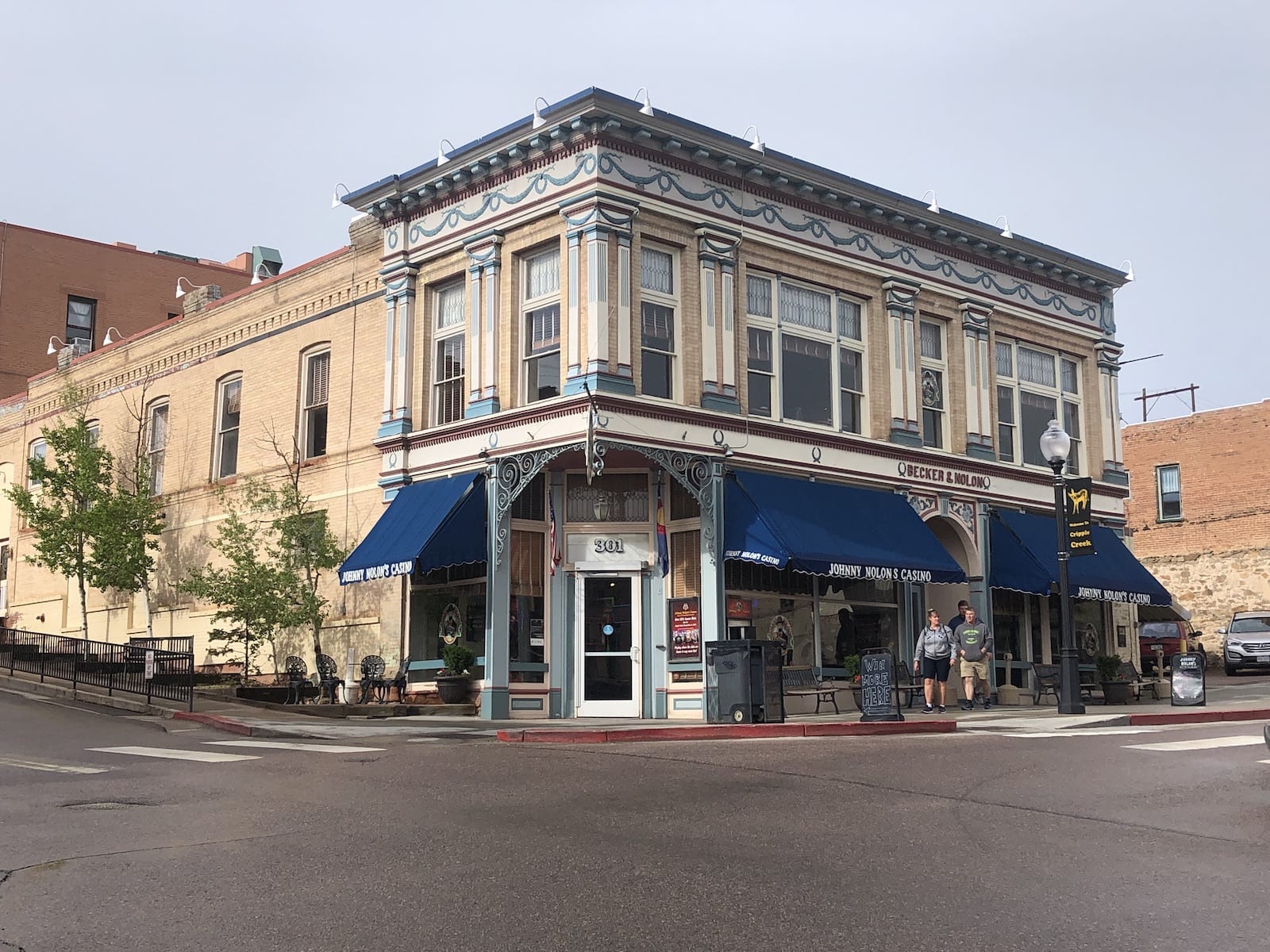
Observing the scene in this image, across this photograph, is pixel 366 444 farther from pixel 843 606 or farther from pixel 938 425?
pixel 938 425

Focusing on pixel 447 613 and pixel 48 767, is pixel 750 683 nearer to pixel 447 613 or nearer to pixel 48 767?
pixel 447 613

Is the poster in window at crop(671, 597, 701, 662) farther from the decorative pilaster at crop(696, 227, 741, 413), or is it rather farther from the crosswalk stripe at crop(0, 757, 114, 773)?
the crosswalk stripe at crop(0, 757, 114, 773)

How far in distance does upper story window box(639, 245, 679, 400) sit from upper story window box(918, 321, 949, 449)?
6669mm

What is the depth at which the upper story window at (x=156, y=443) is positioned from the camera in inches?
1305

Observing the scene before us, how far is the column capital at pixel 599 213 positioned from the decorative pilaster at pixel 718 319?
1.64 m

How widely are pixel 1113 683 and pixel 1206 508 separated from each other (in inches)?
985

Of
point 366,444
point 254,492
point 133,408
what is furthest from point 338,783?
point 133,408

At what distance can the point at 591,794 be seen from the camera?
37.1 ft

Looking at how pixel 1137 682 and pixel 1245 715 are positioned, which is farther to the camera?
pixel 1137 682

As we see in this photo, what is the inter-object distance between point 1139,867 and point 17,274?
44.7m

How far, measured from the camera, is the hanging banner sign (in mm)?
22594

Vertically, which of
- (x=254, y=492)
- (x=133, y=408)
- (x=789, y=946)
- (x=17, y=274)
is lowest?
(x=789, y=946)

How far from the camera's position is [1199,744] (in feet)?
46.2

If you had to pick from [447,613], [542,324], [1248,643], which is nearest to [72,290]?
[447,613]
